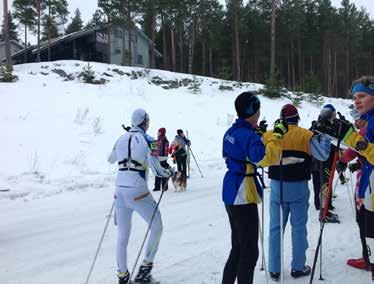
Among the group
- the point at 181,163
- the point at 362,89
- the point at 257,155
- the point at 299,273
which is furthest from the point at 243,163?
the point at 181,163

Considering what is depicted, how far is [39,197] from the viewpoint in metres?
11.3

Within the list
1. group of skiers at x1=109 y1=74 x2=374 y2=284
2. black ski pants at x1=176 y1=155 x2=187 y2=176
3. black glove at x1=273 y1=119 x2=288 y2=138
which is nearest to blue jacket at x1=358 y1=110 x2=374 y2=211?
group of skiers at x1=109 y1=74 x2=374 y2=284

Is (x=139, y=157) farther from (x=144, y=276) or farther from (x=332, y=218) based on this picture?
(x=332, y=218)

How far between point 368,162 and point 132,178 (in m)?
2.70

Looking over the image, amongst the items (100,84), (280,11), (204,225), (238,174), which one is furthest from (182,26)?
(238,174)

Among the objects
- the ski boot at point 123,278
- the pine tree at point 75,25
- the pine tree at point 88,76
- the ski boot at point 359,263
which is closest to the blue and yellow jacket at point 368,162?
the ski boot at point 359,263

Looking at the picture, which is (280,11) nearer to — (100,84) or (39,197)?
(100,84)

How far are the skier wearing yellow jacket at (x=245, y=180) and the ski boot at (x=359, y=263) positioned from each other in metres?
2.30

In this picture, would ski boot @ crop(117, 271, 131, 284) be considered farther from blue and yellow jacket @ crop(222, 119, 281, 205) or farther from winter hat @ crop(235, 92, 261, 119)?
winter hat @ crop(235, 92, 261, 119)

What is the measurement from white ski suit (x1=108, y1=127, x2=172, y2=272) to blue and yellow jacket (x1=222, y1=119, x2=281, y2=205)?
4.08 ft

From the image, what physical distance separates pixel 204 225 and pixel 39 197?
16.8ft

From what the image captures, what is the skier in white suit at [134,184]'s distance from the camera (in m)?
5.30

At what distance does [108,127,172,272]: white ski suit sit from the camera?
5293mm

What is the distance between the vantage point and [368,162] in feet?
13.1
